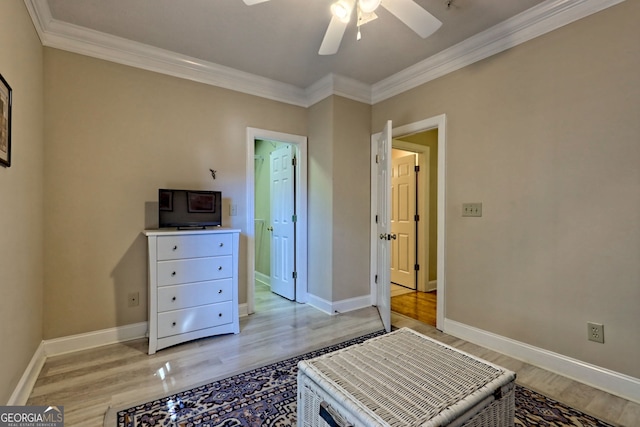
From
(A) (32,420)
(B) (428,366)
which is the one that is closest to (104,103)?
(A) (32,420)

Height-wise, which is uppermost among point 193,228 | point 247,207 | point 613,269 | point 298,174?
point 298,174

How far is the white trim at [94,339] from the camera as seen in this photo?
2.37 meters

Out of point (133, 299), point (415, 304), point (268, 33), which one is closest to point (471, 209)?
point (415, 304)

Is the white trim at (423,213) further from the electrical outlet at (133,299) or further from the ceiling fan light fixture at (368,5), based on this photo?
the electrical outlet at (133,299)

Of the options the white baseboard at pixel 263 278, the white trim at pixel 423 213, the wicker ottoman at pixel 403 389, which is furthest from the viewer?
the white baseboard at pixel 263 278

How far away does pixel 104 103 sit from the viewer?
2549 mm

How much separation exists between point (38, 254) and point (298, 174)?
2.51m

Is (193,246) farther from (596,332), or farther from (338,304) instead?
(596,332)

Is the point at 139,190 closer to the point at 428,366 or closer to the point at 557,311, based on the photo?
the point at 428,366

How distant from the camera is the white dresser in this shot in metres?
2.41

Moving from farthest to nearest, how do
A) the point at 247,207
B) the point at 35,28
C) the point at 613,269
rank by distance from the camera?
the point at 247,207 → the point at 35,28 → the point at 613,269

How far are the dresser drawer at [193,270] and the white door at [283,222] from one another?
3.92 ft

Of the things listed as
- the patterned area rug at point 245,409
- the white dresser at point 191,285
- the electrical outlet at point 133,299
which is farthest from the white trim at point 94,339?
the patterned area rug at point 245,409

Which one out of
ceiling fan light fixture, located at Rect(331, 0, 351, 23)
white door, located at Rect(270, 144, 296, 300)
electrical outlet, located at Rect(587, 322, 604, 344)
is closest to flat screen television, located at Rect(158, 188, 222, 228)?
white door, located at Rect(270, 144, 296, 300)
